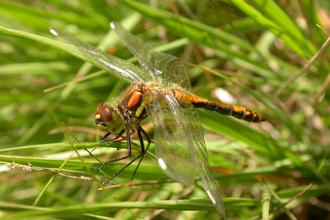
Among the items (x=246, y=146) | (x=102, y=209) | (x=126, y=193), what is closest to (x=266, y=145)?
(x=246, y=146)

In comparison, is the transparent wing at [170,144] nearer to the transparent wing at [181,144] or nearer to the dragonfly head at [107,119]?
the transparent wing at [181,144]

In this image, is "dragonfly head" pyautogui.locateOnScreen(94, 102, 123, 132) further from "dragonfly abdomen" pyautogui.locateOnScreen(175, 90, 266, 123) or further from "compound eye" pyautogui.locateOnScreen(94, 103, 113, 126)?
"dragonfly abdomen" pyautogui.locateOnScreen(175, 90, 266, 123)

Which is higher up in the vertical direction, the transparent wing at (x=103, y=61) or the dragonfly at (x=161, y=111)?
the transparent wing at (x=103, y=61)

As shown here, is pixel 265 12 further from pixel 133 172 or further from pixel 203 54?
pixel 203 54

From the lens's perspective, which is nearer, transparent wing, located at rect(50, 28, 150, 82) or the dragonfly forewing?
the dragonfly forewing

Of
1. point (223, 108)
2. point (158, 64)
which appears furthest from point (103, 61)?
point (223, 108)

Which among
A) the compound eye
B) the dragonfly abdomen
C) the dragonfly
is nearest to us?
the dragonfly

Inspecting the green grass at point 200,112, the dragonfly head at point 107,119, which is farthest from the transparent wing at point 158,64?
the dragonfly head at point 107,119

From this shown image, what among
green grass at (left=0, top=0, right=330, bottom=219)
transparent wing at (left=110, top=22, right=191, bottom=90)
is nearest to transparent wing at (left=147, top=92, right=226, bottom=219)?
green grass at (left=0, top=0, right=330, bottom=219)
